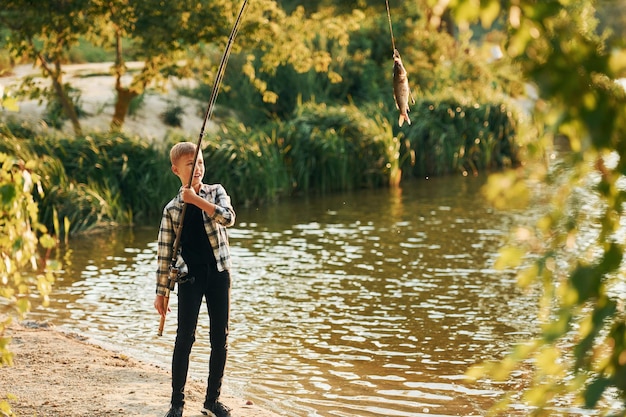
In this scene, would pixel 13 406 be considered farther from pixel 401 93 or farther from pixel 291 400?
pixel 401 93

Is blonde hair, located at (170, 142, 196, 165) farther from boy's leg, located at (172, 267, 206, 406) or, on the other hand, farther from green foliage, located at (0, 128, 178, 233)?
green foliage, located at (0, 128, 178, 233)

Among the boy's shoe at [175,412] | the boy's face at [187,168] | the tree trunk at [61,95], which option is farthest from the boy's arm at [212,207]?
the tree trunk at [61,95]

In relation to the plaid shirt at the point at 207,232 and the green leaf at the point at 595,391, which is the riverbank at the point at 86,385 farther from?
the green leaf at the point at 595,391

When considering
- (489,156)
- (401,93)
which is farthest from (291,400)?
(489,156)

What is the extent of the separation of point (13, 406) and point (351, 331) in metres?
3.63

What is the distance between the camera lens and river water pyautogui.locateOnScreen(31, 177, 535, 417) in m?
7.65

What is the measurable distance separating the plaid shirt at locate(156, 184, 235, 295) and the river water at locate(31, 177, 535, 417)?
4.78 feet

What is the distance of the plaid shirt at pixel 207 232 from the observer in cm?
600

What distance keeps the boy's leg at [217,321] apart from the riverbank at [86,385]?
0.22 meters

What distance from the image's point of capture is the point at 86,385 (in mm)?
7035

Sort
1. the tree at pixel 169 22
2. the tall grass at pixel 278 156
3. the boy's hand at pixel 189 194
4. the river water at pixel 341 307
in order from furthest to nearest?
the tree at pixel 169 22
the tall grass at pixel 278 156
the river water at pixel 341 307
the boy's hand at pixel 189 194

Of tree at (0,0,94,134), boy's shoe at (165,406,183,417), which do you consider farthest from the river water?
tree at (0,0,94,134)

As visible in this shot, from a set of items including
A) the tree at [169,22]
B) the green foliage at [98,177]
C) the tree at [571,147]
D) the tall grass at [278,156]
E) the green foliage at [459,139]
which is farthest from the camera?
the green foliage at [459,139]

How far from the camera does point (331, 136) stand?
64.3ft
